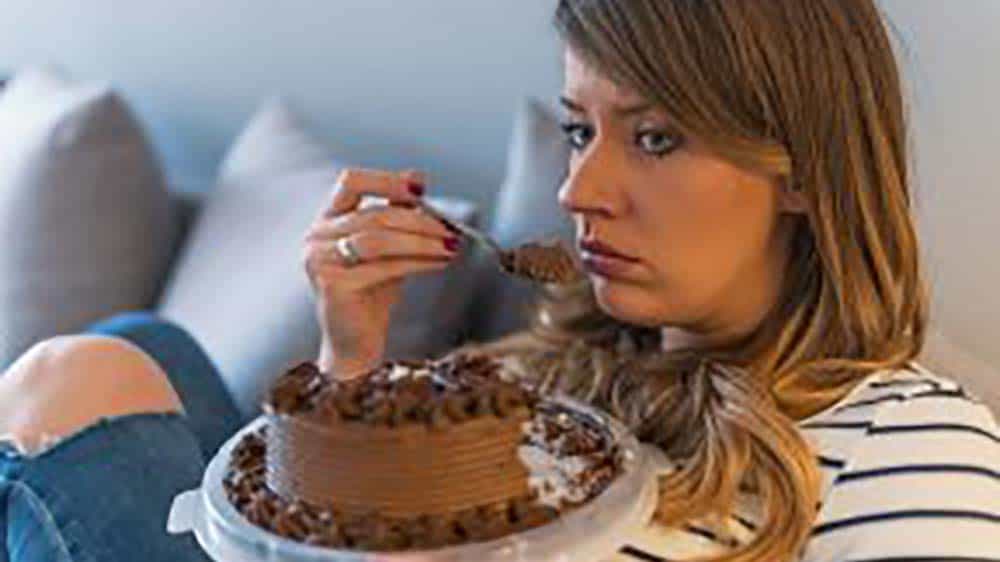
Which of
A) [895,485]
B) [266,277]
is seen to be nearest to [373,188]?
[895,485]

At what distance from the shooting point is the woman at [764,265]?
1258mm

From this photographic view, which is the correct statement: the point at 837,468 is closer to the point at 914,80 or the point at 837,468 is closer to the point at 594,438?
the point at 594,438

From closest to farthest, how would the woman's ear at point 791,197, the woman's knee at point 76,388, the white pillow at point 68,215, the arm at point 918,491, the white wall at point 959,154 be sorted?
the arm at point 918,491
the woman's ear at point 791,197
the woman's knee at point 76,388
the white wall at point 959,154
the white pillow at point 68,215

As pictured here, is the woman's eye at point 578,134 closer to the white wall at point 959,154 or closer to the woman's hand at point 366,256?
the woman's hand at point 366,256

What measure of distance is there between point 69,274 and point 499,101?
0.62 m

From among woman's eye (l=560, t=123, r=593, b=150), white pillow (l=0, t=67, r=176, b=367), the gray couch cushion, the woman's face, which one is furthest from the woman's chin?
white pillow (l=0, t=67, r=176, b=367)

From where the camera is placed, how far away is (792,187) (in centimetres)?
131

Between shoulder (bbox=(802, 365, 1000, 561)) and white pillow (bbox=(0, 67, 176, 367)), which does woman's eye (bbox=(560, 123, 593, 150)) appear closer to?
shoulder (bbox=(802, 365, 1000, 561))

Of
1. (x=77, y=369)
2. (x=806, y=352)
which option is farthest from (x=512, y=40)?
(x=806, y=352)

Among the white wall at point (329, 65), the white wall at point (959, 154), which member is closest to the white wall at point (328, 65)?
the white wall at point (329, 65)

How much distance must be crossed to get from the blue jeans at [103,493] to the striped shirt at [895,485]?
1.36 ft

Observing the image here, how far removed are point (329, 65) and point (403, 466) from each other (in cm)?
145

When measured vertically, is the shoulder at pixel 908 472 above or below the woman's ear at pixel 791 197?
below

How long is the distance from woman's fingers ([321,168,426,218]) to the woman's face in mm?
150
